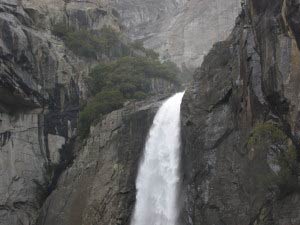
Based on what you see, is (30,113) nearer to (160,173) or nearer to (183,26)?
(160,173)

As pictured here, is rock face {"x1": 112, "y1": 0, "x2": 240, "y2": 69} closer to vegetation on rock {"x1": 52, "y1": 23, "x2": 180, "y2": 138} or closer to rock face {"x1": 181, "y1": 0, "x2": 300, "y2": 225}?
vegetation on rock {"x1": 52, "y1": 23, "x2": 180, "y2": 138}

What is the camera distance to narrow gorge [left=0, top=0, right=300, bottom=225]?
22594 mm

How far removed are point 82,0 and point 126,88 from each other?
12.7 meters

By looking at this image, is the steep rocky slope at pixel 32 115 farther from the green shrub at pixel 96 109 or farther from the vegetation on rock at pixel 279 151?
the vegetation on rock at pixel 279 151

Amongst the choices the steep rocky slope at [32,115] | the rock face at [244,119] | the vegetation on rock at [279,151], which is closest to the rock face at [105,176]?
the steep rocky slope at [32,115]

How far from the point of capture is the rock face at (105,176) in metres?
29.1

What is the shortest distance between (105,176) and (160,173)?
9.93ft

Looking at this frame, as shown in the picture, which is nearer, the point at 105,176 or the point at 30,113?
the point at 105,176

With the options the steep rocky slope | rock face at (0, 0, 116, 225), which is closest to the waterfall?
the steep rocky slope

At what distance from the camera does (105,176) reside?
30141 millimetres

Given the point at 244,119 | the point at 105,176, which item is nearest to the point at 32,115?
the point at 105,176

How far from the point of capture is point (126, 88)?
132ft

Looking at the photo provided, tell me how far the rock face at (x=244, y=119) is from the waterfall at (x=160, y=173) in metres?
1.11

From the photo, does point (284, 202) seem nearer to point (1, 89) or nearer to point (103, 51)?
point (1, 89)
